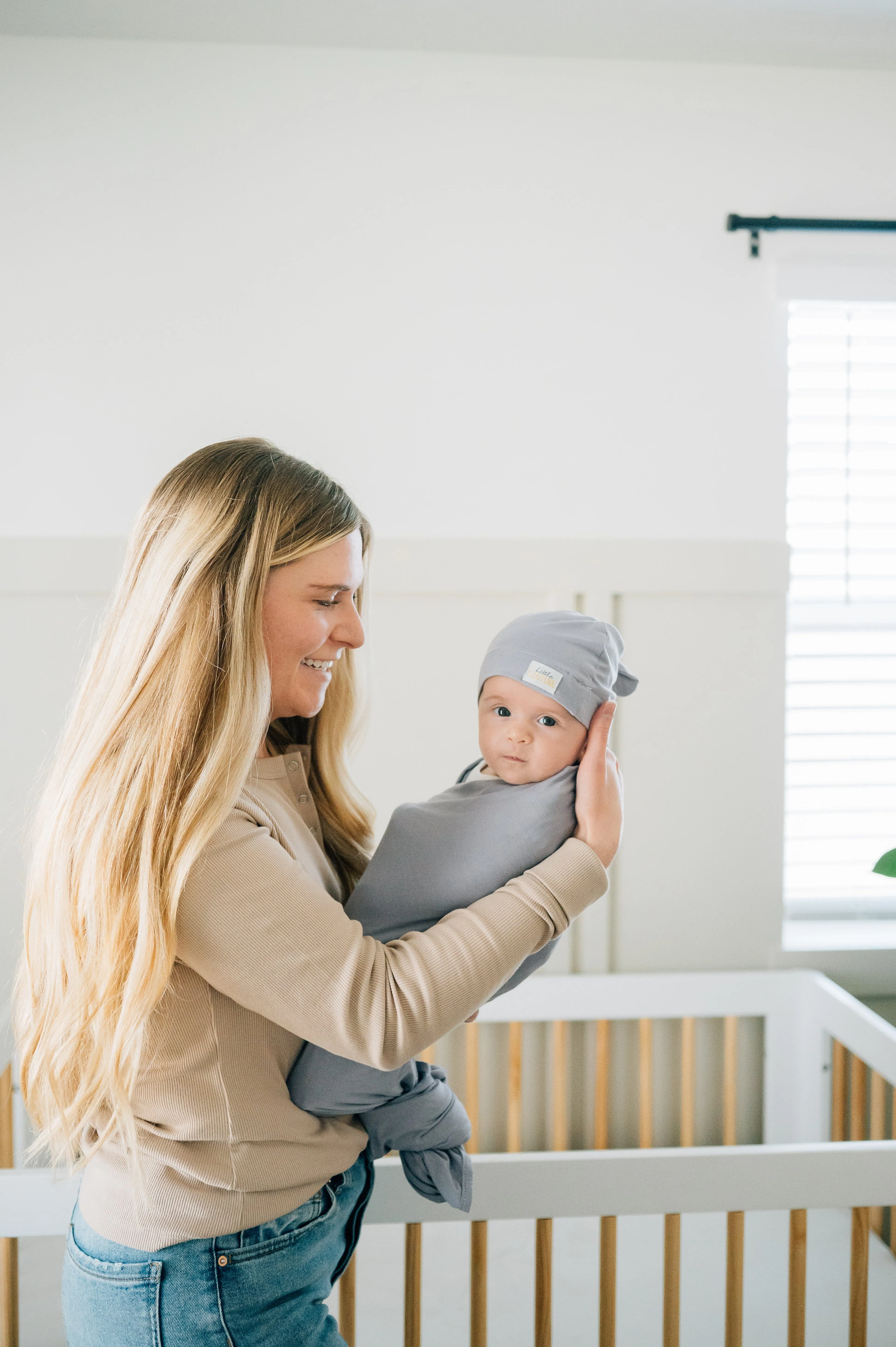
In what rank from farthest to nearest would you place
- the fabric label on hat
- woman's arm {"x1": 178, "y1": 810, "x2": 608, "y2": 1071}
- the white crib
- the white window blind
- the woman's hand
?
the white window blind
the white crib
the fabric label on hat
the woman's hand
woman's arm {"x1": 178, "y1": 810, "x2": 608, "y2": 1071}

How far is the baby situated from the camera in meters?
0.91

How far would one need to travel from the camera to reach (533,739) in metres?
1.02

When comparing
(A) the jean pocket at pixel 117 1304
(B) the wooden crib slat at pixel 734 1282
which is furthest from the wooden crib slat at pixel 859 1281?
(A) the jean pocket at pixel 117 1304

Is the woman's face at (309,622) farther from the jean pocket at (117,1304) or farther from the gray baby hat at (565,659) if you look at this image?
the jean pocket at (117,1304)

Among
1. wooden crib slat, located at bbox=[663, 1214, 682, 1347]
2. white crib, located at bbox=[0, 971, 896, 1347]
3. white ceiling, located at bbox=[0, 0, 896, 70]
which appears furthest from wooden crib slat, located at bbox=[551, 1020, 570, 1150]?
white ceiling, located at bbox=[0, 0, 896, 70]

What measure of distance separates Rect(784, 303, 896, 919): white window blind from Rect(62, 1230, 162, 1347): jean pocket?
5.60 feet

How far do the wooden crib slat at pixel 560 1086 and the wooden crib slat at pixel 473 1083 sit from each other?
0.16m

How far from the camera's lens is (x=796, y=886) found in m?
2.19

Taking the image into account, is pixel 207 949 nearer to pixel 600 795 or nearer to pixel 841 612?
pixel 600 795

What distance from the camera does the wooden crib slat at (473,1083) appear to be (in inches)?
76.7

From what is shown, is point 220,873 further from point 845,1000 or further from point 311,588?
point 845,1000

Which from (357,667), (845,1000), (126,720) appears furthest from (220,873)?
(845,1000)

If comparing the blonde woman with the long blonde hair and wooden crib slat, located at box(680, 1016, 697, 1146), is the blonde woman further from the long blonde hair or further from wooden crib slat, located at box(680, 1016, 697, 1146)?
wooden crib slat, located at box(680, 1016, 697, 1146)

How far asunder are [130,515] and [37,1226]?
1.32 meters
